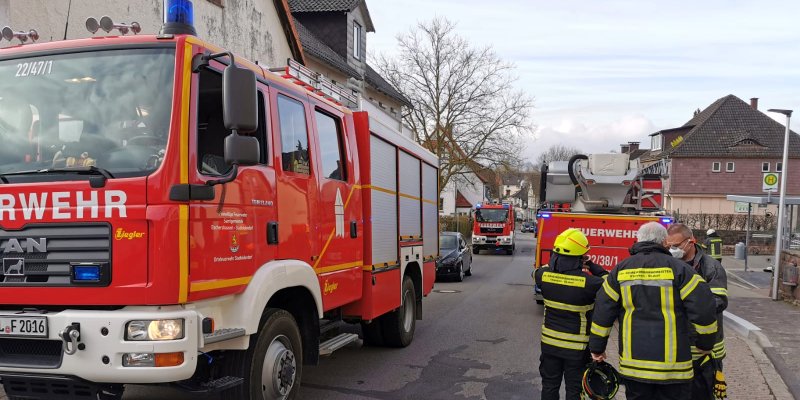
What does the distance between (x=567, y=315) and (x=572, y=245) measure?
0.53 meters

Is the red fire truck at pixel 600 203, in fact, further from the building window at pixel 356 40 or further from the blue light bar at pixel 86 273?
the building window at pixel 356 40

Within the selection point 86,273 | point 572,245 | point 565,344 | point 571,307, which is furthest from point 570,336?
point 86,273

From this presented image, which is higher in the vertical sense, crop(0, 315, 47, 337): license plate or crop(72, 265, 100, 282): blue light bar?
crop(72, 265, 100, 282): blue light bar

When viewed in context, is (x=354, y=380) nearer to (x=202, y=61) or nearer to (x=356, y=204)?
(x=356, y=204)

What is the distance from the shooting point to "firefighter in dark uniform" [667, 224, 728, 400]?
14.7 feet

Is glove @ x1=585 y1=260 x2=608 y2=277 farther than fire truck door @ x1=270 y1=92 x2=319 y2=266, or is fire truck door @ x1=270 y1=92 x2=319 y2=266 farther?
glove @ x1=585 y1=260 x2=608 y2=277

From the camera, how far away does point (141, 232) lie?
355 cm

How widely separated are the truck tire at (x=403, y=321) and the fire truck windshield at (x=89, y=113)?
480 centimetres

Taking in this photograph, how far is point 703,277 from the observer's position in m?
4.99

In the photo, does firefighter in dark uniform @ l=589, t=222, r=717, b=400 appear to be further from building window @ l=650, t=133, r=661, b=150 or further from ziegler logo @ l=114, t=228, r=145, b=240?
building window @ l=650, t=133, r=661, b=150

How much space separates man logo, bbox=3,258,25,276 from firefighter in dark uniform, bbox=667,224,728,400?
4.50 meters

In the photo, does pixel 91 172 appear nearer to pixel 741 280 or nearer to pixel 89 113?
pixel 89 113

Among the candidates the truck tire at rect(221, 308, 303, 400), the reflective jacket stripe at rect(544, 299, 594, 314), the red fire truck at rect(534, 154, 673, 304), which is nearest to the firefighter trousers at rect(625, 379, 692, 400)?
the reflective jacket stripe at rect(544, 299, 594, 314)

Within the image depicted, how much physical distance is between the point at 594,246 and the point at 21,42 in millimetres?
8358
